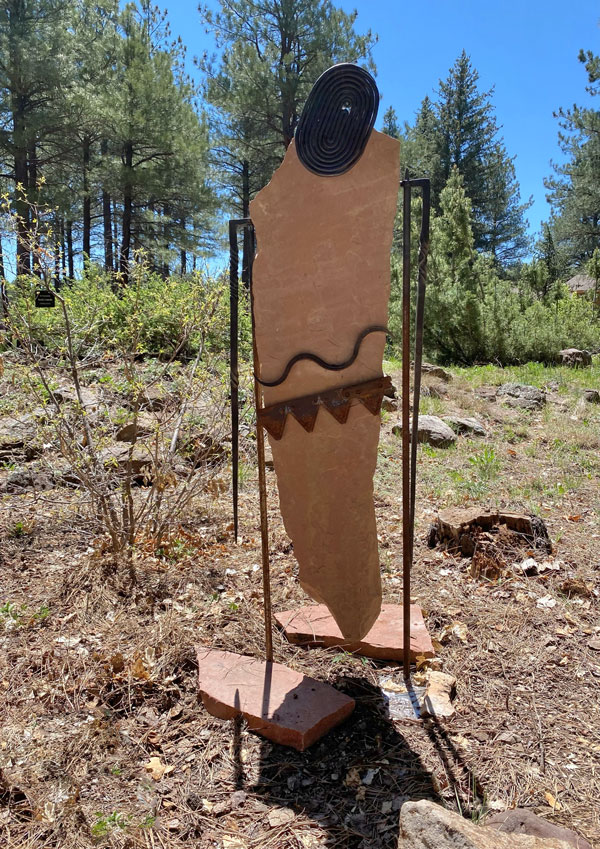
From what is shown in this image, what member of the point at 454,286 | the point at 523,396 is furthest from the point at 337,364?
the point at 454,286

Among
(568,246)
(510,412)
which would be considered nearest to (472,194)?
(568,246)

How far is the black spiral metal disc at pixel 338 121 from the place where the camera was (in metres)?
1.88

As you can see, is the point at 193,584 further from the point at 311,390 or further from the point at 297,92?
the point at 297,92

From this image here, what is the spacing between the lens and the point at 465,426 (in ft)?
19.4

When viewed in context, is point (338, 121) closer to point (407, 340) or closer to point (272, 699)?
point (407, 340)

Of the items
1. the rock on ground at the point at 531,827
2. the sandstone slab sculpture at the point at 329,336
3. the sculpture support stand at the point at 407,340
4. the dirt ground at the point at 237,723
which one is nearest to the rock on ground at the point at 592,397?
the dirt ground at the point at 237,723

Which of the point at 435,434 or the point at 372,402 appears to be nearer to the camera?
the point at 372,402

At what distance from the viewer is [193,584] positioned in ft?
10.0

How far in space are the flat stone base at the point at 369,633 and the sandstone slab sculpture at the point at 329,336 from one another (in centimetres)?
35

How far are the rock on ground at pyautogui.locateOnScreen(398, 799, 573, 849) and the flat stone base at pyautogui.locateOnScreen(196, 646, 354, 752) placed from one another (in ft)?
2.29

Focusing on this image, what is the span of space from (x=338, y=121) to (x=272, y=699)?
1.99 metres

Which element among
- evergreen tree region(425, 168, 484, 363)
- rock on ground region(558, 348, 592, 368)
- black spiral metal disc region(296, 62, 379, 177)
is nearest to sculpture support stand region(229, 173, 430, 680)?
black spiral metal disc region(296, 62, 379, 177)

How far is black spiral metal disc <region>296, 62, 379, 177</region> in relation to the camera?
6.16ft

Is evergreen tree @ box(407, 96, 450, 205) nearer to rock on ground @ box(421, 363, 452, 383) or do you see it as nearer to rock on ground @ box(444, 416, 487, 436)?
rock on ground @ box(421, 363, 452, 383)
